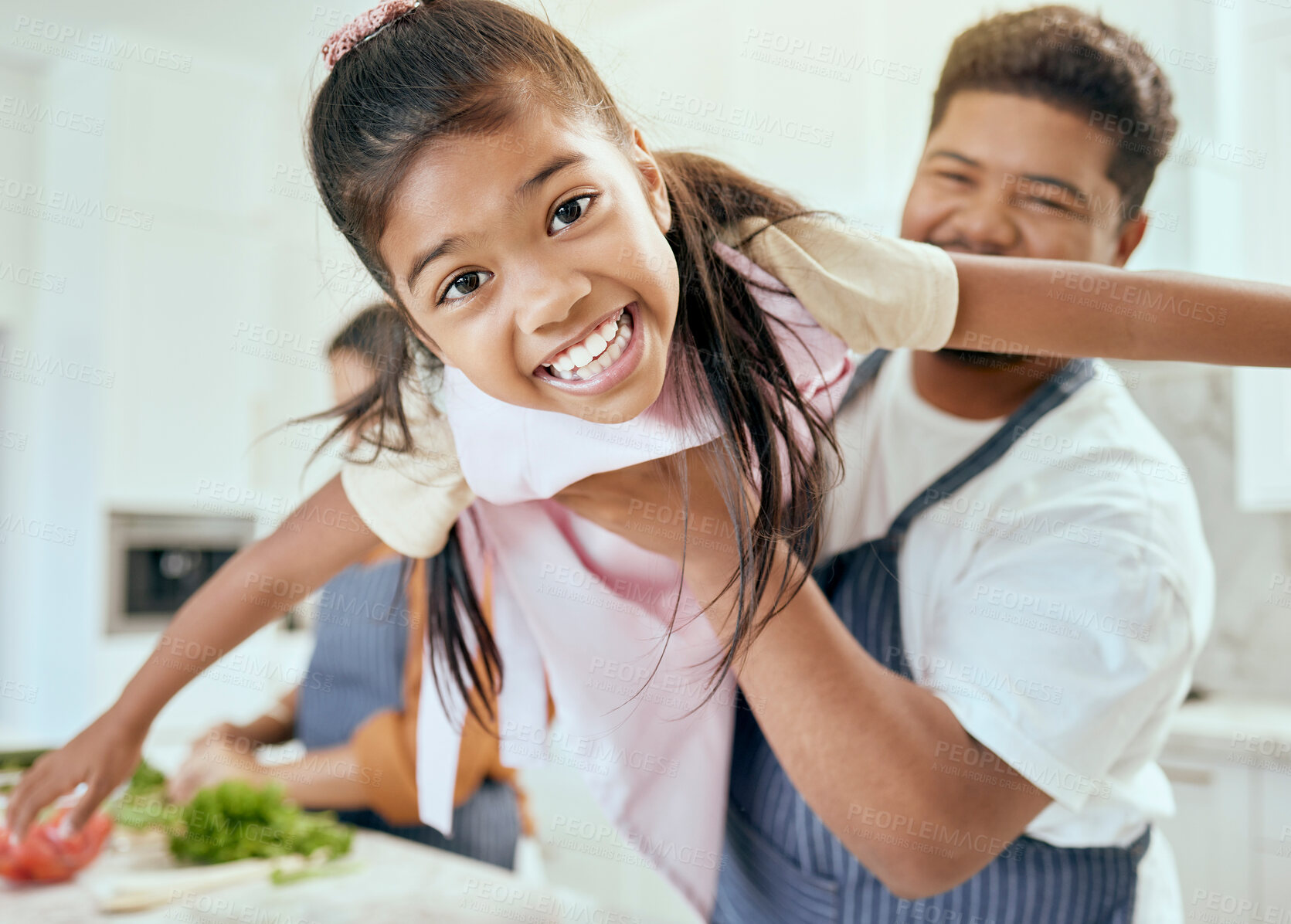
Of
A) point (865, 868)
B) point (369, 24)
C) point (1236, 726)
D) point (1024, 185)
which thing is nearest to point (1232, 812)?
point (1236, 726)

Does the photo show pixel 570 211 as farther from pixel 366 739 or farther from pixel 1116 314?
pixel 366 739

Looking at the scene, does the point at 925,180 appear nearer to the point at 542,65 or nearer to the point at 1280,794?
the point at 542,65

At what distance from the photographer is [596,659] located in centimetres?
76

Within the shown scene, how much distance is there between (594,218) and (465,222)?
7 centimetres

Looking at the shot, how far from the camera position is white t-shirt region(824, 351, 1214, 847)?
66cm

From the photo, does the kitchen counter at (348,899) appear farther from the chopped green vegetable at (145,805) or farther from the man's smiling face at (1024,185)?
the man's smiling face at (1024,185)

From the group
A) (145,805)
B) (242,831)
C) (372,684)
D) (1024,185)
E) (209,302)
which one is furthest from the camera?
(209,302)

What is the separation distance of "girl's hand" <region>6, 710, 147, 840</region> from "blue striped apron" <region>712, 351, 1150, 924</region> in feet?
1.50

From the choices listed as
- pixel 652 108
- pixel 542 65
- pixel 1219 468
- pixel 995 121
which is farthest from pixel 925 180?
pixel 1219 468

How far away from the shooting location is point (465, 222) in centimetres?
52

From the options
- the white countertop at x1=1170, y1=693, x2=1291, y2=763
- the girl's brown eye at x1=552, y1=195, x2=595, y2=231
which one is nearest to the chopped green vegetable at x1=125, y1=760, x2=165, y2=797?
the girl's brown eye at x1=552, y1=195, x2=595, y2=231

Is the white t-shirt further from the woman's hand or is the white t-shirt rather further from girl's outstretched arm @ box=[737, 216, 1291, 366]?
the woman's hand

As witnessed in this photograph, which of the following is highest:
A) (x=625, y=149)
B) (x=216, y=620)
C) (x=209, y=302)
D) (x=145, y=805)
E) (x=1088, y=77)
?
(x=209, y=302)

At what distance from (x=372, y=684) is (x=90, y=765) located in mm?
757
